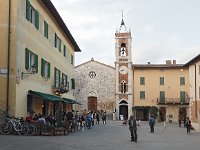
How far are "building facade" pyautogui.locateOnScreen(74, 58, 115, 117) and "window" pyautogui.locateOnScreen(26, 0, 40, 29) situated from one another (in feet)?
131

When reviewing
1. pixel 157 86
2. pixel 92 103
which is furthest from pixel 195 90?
pixel 92 103

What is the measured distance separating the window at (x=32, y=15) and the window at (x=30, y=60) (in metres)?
1.94

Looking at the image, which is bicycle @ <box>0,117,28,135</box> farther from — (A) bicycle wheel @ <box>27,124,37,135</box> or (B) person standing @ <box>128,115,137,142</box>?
(B) person standing @ <box>128,115,137,142</box>

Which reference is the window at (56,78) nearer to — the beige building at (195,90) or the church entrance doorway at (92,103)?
the beige building at (195,90)

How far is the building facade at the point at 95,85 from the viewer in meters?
64.6

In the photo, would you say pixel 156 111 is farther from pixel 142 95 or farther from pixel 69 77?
pixel 69 77

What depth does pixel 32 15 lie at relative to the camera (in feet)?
79.5

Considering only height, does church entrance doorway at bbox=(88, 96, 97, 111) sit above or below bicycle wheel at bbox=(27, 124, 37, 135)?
above

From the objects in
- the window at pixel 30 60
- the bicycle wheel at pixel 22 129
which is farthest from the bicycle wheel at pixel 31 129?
the window at pixel 30 60

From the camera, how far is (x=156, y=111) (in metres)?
63.5

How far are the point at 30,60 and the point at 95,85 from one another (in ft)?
135

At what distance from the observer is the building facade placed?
64562 mm

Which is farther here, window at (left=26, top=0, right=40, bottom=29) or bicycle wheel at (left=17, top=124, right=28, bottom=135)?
window at (left=26, top=0, right=40, bottom=29)

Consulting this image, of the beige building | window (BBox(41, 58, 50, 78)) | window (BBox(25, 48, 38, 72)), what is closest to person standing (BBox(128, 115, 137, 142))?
window (BBox(25, 48, 38, 72))
